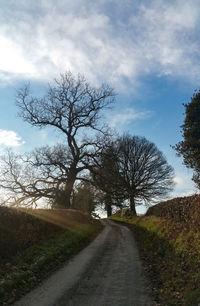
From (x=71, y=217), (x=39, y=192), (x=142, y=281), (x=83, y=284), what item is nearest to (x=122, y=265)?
(x=142, y=281)

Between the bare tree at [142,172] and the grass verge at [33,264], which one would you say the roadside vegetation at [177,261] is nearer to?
the grass verge at [33,264]

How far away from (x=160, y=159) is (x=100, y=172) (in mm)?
17763

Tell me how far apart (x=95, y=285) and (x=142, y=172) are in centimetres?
3377

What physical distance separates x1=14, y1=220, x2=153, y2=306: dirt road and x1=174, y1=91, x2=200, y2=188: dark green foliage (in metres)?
12.8

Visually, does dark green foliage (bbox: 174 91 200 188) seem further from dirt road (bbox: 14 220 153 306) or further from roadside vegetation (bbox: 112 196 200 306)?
dirt road (bbox: 14 220 153 306)

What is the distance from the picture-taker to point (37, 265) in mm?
10609

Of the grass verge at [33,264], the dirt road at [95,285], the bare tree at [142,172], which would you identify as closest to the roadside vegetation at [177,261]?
the dirt road at [95,285]

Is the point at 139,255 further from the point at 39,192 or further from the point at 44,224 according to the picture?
the point at 39,192

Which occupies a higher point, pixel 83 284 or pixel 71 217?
pixel 71 217

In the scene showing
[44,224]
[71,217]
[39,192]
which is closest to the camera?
[44,224]

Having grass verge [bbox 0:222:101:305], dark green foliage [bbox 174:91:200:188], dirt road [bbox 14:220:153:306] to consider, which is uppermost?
dark green foliage [bbox 174:91:200:188]

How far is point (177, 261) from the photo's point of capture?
10641mm

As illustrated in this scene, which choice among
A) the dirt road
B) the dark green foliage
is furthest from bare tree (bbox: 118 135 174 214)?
the dirt road

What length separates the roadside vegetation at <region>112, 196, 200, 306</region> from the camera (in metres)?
7.62
